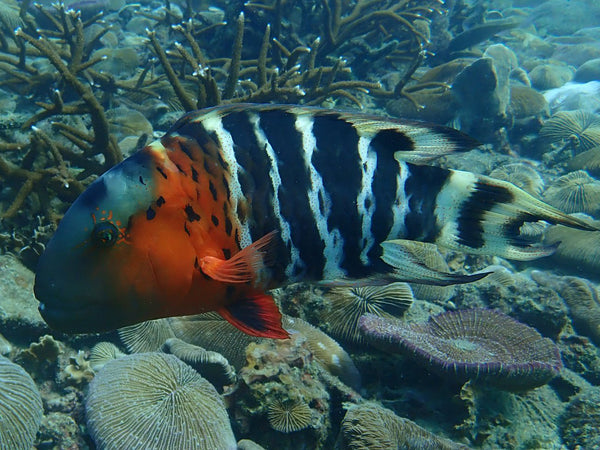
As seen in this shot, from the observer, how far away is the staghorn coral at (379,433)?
6.82 ft

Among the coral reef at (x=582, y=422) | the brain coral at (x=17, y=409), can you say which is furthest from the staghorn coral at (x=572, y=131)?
the brain coral at (x=17, y=409)

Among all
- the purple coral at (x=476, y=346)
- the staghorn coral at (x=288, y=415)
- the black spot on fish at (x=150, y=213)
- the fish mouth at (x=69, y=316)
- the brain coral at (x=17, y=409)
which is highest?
the black spot on fish at (x=150, y=213)

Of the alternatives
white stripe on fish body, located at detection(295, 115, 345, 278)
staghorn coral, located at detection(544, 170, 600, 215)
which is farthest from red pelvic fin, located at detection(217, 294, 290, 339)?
staghorn coral, located at detection(544, 170, 600, 215)

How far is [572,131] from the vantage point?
7.46m

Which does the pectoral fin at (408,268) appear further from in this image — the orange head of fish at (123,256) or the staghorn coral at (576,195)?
the staghorn coral at (576,195)

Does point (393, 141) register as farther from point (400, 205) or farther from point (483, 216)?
point (483, 216)

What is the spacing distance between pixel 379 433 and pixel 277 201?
1.48 metres

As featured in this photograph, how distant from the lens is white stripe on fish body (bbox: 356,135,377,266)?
1.51 m

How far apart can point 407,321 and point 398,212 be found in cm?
216

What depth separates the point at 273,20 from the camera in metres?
7.02

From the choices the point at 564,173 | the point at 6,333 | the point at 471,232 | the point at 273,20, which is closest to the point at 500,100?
the point at 564,173

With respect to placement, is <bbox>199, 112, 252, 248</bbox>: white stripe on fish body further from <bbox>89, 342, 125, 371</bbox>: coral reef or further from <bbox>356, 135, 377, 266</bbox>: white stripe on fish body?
<bbox>89, 342, 125, 371</bbox>: coral reef

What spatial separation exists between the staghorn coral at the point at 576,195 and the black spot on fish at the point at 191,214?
6.39 m

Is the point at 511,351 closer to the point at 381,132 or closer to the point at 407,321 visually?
the point at 407,321
